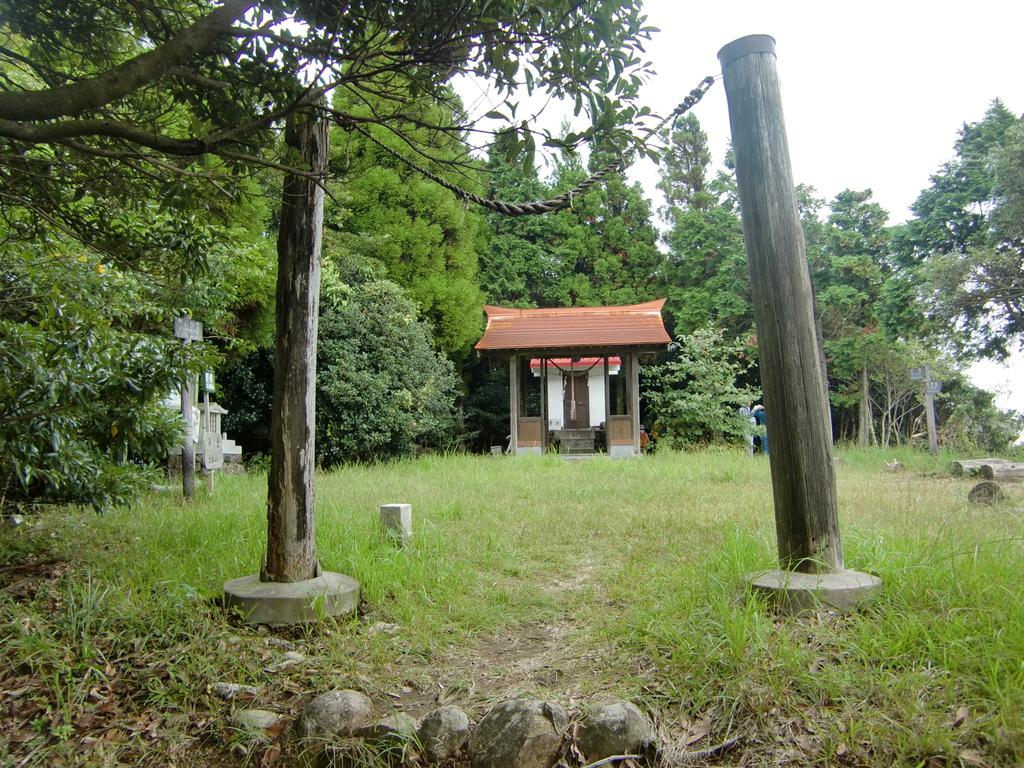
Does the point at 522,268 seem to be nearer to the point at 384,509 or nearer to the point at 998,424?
the point at 998,424

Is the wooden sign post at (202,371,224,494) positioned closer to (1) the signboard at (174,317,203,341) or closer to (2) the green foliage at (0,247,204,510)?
(1) the signboard at (174,317,203,341)

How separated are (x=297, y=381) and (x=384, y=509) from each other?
5.06ft

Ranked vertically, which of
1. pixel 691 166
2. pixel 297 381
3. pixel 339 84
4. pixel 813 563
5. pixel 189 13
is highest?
pixel 691 166

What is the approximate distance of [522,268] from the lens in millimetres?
21812

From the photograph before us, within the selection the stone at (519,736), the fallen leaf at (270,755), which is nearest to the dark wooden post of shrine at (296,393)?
the fallen leaf at (270,755)

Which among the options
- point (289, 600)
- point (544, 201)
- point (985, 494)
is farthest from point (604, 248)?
point (289, 600)

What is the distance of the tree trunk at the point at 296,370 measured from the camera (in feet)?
12.5

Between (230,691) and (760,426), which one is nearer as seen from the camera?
(230,691)

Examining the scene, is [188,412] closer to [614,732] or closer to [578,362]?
[614,732]

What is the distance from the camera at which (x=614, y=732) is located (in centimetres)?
241

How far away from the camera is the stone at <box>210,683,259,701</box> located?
2936 millimetres

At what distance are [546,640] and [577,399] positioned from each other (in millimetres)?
16105

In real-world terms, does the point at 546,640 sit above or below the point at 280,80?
below

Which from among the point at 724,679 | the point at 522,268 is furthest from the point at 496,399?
Result: the point at 724,679
